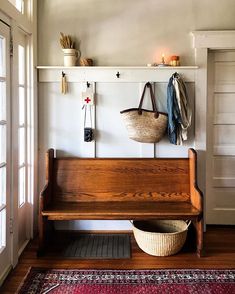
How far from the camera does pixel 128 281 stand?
7.82ft

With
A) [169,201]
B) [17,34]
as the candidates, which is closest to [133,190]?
[169,201]

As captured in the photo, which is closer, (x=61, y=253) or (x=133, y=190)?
(x=61, y=253)

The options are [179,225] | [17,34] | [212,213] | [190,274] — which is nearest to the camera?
[190,274]

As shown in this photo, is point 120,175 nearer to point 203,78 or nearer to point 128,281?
point 128,281

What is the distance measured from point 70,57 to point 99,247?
182cm

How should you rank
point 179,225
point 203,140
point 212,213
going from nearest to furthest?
point 179,225, point 203,140, point 212,213

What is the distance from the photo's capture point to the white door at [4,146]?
242cm

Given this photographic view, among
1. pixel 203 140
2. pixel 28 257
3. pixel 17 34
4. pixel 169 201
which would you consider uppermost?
pixel 17 34

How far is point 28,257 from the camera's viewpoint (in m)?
2.82

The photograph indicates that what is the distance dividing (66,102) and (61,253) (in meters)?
1.45

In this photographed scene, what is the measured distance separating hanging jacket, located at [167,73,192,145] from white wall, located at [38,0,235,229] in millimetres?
149

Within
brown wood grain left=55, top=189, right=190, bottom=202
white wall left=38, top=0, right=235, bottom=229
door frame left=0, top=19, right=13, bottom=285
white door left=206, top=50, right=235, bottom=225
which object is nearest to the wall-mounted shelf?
white wall left=38, top=0, right=235, bottom=229

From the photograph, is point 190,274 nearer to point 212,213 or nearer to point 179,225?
point 179,225

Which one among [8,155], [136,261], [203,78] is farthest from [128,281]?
[203,78]
